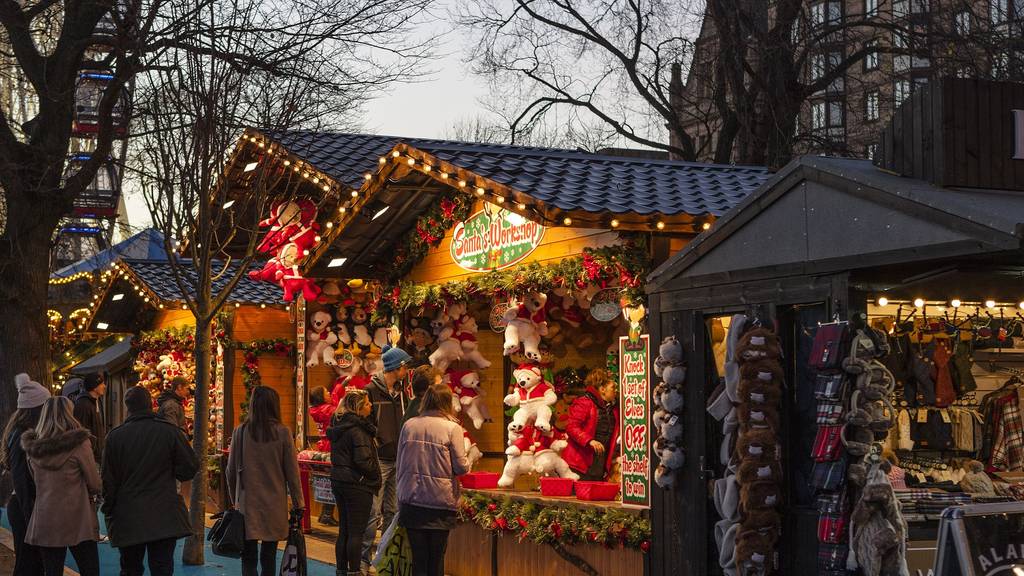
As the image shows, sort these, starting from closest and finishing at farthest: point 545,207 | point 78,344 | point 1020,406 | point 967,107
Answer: point 967,107
point 545,207
point 1020,406
point 78,344

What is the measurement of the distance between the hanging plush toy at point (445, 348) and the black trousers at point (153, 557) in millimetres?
4461

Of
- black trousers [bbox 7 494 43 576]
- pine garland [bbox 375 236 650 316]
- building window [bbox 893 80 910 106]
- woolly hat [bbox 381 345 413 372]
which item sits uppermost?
building window [bbox 893 80 910 106]

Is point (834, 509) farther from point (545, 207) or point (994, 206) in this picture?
point (545, 207)

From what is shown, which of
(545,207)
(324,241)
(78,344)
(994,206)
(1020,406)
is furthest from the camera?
(78,344)

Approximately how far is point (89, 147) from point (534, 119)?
988cm

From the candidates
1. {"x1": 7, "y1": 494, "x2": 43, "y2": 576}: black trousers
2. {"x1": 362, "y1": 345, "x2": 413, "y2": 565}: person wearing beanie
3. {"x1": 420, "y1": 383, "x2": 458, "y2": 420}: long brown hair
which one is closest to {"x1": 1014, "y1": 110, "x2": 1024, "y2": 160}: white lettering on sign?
{"x1": 420, "y1": 383, "x2": 458, "y2": 420}: long brown hair

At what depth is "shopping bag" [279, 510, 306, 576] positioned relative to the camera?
945 cm

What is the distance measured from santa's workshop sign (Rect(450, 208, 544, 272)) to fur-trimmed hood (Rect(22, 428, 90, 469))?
410 centimetres

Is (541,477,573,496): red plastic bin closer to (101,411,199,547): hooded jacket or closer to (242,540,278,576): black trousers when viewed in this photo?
(242,540,278,576): black trousers

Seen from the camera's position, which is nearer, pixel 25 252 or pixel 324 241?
pixel 324 241

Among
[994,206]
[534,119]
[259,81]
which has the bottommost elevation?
[994,206]

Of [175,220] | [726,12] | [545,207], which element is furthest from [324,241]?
A: [726,12]

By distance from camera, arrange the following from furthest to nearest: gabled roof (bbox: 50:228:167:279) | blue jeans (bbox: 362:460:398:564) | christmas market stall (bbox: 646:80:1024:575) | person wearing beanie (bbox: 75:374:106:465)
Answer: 1. gabled roof (bbox: 50:228:167:279)
2. person wearing beanie (bbox: 75:374:106:465)
3. blue jeans (bbox: 362:460:398:564)
4. christmas market stall (bbox: 646:80:1024:575)

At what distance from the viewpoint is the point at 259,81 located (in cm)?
1495
